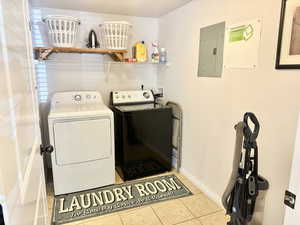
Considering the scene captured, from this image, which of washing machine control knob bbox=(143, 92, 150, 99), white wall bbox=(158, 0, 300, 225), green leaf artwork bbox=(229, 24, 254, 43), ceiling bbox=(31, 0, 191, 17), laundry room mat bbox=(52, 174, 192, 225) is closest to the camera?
white wall bbox=(158, 0, 300, 225)

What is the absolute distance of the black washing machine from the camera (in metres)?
2.63

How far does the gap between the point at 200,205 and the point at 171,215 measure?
36 centimetres

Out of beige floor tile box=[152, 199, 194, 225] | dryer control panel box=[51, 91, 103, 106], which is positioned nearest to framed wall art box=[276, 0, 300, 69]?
beige floor tile box=[152, 199, 194, 225]

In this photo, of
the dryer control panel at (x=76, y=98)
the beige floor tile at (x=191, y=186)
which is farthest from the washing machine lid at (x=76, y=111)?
the beige floor tile at (x=191, y=186)

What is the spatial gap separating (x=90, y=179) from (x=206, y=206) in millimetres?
1361

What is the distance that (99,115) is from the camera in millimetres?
2406

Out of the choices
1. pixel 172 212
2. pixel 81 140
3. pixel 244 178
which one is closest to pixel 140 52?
pixel 81 140

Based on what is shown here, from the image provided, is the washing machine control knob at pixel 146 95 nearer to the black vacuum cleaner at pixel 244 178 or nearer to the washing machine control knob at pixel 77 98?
the washing machine control knob at pixel 77 98

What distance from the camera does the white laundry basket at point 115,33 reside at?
2.58 metres

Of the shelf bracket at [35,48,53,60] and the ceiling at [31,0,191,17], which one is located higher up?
the ceiling at [31,0,191,17]

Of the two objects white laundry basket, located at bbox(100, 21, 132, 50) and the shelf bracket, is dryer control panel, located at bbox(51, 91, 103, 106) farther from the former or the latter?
A: white laundry basket, located at bbox(100, 21, 132, 50)

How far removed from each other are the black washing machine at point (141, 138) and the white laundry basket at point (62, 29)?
0.92m

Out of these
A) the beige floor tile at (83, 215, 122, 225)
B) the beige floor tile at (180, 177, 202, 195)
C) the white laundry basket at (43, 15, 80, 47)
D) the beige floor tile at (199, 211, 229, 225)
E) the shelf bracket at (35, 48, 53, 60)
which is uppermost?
the white laundry basket at (43, 15, 80, 47)

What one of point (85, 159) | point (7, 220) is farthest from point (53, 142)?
point (7, 220)
